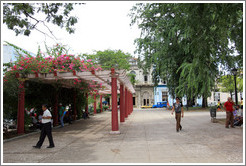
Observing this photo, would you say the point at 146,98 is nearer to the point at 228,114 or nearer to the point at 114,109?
the point at 228,114

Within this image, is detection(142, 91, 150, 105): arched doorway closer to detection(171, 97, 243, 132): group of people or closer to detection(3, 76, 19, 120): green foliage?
detection(171, 97, 243, 132): group of people

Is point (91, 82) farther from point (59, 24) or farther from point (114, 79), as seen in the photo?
point (59, 24)

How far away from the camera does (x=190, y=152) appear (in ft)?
19.6

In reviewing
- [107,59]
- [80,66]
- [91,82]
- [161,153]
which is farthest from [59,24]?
[107,59]

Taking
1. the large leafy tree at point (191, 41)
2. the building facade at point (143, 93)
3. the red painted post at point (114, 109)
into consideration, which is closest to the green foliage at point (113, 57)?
the large leafy tree at point (191, 41)

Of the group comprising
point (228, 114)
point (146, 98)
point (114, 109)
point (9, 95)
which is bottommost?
point (228, 114)

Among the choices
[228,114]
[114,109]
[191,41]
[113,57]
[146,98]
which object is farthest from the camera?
[146,98]

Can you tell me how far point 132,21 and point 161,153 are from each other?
908 inches

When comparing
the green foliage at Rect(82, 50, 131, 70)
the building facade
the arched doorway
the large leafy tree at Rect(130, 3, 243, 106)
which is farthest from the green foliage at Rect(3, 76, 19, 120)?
the arched doorway

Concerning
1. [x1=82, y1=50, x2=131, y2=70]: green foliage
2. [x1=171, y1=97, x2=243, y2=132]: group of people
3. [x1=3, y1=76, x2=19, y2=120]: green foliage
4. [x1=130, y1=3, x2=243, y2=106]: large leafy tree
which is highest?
[x1=82, y1=50, x2=131, y2=70]: green foliage

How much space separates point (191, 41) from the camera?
927 cm

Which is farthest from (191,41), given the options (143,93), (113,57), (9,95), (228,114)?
(143,93)

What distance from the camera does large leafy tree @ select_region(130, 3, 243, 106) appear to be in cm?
714

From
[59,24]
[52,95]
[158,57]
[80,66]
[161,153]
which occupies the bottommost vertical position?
[161,153]
